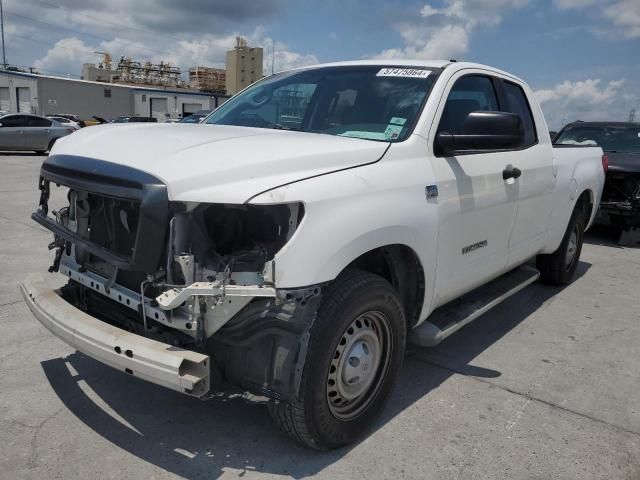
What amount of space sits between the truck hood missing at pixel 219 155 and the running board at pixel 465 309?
120 centimetres

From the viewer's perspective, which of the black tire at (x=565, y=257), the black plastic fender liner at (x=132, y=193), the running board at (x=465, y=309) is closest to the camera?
the black plastic fender liner at (x=132, y=193)

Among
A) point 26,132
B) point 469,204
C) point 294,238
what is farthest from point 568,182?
point 26,132

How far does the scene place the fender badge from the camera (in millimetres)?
3116

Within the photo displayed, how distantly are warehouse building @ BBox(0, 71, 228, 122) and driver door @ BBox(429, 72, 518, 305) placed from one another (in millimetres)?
45108

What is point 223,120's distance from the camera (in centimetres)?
407

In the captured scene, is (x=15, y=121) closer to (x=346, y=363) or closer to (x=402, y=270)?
(x=402, y=270)

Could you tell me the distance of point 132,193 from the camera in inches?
93.4

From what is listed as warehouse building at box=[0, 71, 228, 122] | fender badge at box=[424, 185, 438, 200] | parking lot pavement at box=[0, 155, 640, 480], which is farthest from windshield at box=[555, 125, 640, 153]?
warehouse building at box=[0, 71, 228, 122]

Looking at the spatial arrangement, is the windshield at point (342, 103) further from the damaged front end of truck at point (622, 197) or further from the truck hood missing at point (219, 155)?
the damaged front end of truck at point (622, 197)

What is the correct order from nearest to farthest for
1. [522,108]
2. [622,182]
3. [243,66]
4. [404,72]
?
[404,72] → [522,108] → [622,182] → [243,66]

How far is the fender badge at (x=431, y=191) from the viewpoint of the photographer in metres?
3.12

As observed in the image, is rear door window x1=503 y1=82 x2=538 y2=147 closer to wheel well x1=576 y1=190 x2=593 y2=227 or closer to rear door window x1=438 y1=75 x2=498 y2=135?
rear door window x1=438 y1=75 x2=498 y2=135

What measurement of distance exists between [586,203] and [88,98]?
5493 cm

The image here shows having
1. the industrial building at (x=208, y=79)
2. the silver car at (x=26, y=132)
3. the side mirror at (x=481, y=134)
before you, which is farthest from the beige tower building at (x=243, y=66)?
the side mirror at (x=481, y=134)
